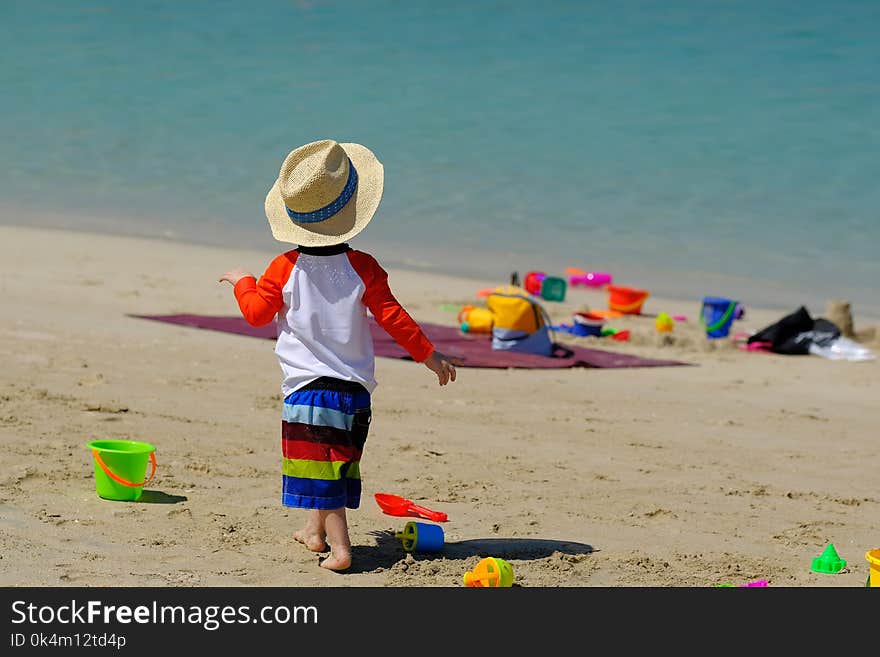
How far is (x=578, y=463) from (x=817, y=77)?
88.0ft

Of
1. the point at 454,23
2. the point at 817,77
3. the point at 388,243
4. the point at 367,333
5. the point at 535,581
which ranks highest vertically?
the point at 454,23

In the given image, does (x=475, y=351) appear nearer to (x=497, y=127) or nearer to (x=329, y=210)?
(x=329, y=210)

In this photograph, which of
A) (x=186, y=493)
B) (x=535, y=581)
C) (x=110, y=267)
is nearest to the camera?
(x=535, y=581)

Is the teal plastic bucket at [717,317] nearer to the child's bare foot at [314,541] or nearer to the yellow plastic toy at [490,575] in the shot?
the child's bare foot at [314,541]

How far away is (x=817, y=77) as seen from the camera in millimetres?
30297

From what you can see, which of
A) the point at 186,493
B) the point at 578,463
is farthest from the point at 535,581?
the point at 578,463

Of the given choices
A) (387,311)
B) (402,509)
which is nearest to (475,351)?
(402,509)

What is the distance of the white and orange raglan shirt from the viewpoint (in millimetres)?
3938

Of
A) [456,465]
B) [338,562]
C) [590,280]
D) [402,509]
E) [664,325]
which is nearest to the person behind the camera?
[338,562]

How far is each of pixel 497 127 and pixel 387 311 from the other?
22.0 metres

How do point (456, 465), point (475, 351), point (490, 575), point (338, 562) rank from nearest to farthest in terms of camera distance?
1. point (490, 575)
2. point (338, 562)
3. point (456, 465)
4. point (475, 351)

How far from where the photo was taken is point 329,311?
3934 millimetres

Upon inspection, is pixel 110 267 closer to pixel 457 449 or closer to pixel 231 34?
pixel 457 449

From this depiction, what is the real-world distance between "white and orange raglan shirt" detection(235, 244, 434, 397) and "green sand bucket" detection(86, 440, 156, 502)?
0.77 meters
